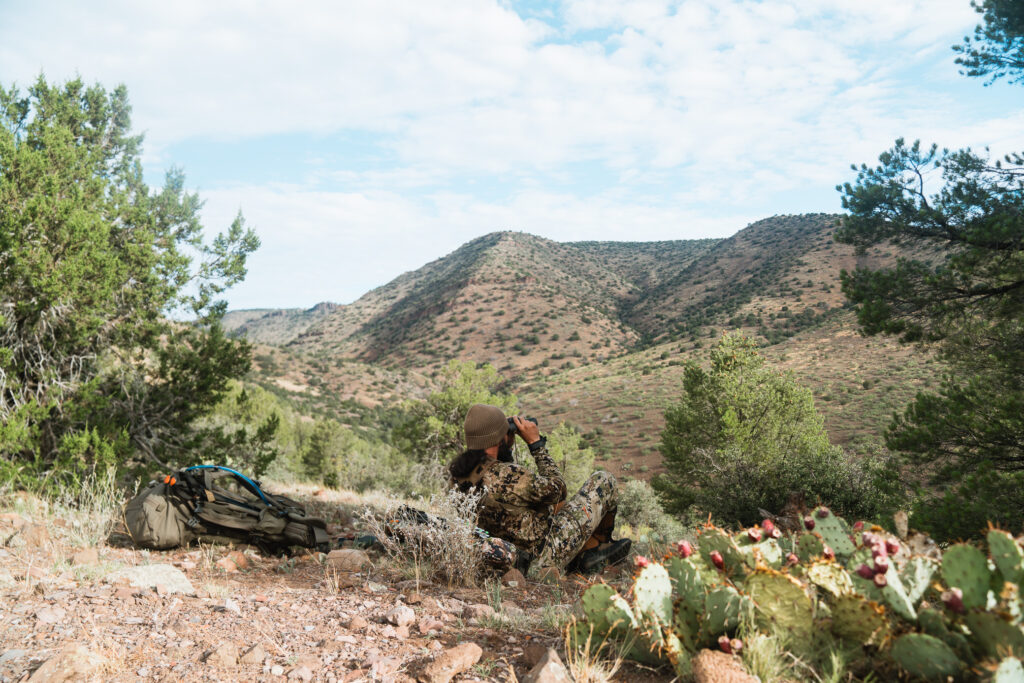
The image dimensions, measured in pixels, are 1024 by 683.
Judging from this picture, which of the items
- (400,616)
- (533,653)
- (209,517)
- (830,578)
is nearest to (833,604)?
(830,578)

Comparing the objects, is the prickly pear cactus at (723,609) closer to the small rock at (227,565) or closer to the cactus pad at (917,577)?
the cactus pad at (917,577)

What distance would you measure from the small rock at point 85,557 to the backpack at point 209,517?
0.45m

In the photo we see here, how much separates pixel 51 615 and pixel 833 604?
3.22m

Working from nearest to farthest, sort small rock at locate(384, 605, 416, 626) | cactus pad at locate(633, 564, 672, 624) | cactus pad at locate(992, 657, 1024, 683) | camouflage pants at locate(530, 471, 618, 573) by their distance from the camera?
cactus pad at locate(992, 657, 1024, 683), cactus pad at locate(633, 564, 672, 624), small rock at locate(384, 605, 416, 626), camouflage pants at locate(530, 471, 618, 573)

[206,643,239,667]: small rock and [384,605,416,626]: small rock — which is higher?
[206,643,239,667]: small rock

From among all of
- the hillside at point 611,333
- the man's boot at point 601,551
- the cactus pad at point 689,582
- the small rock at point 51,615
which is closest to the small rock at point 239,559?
the small rock at point 51,615

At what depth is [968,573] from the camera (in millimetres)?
1506

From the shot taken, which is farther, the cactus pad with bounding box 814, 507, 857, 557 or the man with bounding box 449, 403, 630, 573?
the man with bounding box 449, 403, 630, 573

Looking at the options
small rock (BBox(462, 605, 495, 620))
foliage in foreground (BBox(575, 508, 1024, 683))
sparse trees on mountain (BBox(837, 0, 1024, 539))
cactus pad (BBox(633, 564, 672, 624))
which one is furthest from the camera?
sparse trees on mountain (BBox(837, 0, 1024, 539))

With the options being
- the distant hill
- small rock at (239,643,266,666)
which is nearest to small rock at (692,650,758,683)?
small rock at (239,643,266,666)

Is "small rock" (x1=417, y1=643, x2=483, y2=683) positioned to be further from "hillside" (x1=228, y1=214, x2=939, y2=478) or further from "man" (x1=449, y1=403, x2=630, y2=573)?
"hillside" (x1=228, y1=214, x2=939, y2=478)

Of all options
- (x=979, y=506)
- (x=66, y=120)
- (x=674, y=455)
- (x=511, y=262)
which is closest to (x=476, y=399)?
(x=674, y=455)

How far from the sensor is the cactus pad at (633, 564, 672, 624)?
191cm

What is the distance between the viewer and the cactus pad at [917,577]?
5.44 feet
